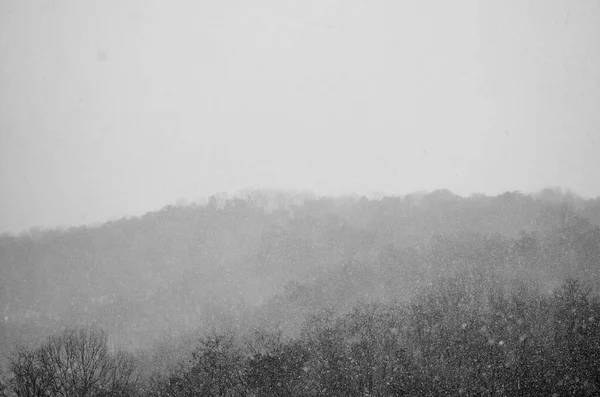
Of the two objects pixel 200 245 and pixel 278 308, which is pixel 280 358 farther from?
pixel 200 245

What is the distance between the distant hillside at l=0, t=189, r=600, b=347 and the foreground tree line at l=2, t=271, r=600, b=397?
17.0m

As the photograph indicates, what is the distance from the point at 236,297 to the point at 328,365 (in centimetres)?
3783

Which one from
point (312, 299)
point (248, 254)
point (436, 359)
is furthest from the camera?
point (248, 254)

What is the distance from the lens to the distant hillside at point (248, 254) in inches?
2101

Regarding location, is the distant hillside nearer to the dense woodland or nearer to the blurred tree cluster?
the dense woodland

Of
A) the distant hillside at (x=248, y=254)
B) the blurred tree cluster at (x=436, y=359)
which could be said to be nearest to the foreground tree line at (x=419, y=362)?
the blurred tree cluster at (x=436, y=359)

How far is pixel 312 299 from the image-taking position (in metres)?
50.8

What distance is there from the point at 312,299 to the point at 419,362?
978 inches

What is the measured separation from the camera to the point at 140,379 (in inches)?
1420

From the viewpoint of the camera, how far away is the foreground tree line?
23.8 meters

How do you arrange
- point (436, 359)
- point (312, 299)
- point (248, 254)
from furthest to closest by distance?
1. point (248, 254)
2. point (312, 299)
3. point (436, 359)

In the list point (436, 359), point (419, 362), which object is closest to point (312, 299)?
point (419, 362)

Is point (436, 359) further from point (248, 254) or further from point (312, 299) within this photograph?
point (248, 254)

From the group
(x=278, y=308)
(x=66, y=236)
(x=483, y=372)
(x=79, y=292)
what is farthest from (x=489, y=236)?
(x=66, y=236)
